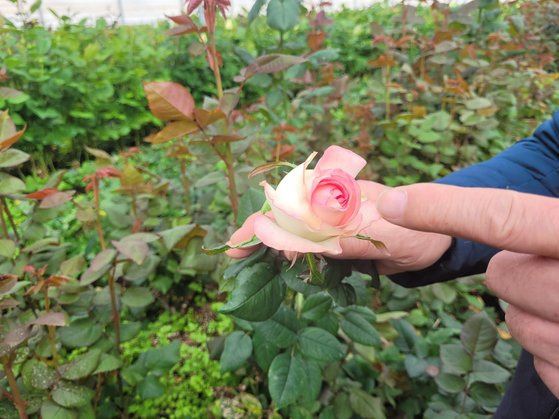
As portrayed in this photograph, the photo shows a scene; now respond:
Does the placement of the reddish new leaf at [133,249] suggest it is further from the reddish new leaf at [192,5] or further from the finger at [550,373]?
the finger at [550,373]

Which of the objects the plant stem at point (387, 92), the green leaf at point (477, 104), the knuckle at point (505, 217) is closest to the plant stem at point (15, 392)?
the knuckle at point (505, 217)

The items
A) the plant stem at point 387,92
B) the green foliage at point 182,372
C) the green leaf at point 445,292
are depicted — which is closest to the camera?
the green foliage at point 182,372

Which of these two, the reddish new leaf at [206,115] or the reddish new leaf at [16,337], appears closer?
the reddish new leaf at [16,337]

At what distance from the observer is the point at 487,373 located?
101cm

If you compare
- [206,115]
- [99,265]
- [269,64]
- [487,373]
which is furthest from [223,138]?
[487,373]

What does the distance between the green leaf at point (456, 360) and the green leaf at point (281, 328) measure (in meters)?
0.41

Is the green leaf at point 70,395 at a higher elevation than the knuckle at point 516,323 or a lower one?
lower

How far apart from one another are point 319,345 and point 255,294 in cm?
35

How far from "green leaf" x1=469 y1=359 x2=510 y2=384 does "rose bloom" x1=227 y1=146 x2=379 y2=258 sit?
→ 739 millimetres

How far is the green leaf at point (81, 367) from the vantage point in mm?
877

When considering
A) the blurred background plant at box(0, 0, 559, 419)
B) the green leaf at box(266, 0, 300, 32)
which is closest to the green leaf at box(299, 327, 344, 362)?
the blurred background plant at box(0, 0, 559, 419)

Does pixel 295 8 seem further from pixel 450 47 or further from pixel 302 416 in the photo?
pixel 302 416

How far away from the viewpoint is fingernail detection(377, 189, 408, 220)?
17.9 inches

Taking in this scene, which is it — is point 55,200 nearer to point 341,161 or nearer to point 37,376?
point 37,376
